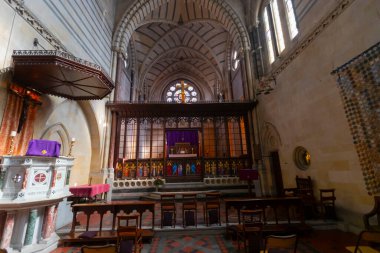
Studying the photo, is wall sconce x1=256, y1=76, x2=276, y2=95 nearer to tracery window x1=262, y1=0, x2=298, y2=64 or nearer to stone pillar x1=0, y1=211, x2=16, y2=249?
tracery window x1=262, y1=0, x2=298, y2=64

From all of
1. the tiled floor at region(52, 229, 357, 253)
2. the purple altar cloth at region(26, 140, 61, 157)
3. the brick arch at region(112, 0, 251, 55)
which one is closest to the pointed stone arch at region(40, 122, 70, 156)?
the purple altar cloth at region(26, 140, 61, 157)

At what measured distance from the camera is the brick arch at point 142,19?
11.3 metres

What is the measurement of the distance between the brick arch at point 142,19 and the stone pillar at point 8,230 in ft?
31.6

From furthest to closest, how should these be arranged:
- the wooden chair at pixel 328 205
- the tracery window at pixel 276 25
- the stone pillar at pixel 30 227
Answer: the tracery window at pixel 276 25, the wooden chair at pixel 328 205, the stone pillar at pixel 30 227

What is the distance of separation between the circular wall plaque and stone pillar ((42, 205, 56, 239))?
25.0ft

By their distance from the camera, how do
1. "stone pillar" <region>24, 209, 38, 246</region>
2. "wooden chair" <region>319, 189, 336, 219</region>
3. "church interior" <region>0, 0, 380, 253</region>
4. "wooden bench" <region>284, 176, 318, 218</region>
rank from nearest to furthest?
"stone pillar" <region>24, 209, 38, 246</region>
"church interior" <region>0, 0, 380, 253</region>
"wooden chair" <region>319, 189, 336, 219</region>
"wooden bench" <region>284, 176, 318, 218</region>

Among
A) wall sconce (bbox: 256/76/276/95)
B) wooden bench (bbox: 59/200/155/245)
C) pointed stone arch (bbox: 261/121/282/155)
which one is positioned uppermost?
wall sconce (bbox: 256/76/276/95)

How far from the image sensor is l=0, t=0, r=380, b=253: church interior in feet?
13.8

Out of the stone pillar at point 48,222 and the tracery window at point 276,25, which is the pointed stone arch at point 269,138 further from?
the stone pillar at point 48,222

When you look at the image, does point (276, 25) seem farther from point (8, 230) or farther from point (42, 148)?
point (8, 230)

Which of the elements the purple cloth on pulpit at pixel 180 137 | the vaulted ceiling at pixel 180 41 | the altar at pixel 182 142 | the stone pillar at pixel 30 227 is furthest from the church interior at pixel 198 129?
the purple cloth on pulpit at pixel 180 137

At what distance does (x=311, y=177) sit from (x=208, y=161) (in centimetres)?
523

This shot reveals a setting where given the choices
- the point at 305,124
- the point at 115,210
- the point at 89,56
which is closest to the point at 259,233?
the point at 115,210

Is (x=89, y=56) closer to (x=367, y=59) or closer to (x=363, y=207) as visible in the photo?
(x=367, y=59)
